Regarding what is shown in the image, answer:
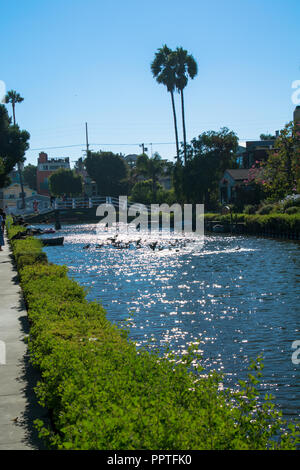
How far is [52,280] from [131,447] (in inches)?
398

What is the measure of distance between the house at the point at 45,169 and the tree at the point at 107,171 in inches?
1191

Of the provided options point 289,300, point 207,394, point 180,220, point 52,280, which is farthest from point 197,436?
point 180,220

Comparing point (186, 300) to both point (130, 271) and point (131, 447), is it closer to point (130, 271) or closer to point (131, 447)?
point (130, 271)

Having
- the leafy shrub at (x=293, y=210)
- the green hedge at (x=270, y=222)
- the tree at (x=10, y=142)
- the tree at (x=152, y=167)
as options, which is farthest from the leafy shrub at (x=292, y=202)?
the tree at (x=152, y=167)

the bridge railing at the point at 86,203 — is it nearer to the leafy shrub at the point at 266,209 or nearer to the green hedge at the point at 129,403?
the leafy shrub at the point at 266,209

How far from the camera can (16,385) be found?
779cm

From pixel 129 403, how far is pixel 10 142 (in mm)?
58444

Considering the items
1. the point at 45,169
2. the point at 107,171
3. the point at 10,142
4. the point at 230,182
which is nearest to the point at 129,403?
the point at 10,142

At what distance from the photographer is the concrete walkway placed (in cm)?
600

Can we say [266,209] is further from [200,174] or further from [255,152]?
[255,152]

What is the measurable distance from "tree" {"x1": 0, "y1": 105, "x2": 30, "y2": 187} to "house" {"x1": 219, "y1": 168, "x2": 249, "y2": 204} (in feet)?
89.9

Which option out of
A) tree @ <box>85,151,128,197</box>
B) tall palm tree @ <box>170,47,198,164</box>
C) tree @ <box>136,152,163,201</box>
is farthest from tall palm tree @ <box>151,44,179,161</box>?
tree @ <box>85,151,128,197</box>

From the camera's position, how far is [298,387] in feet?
31.3

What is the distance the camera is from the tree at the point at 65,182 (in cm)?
11825
